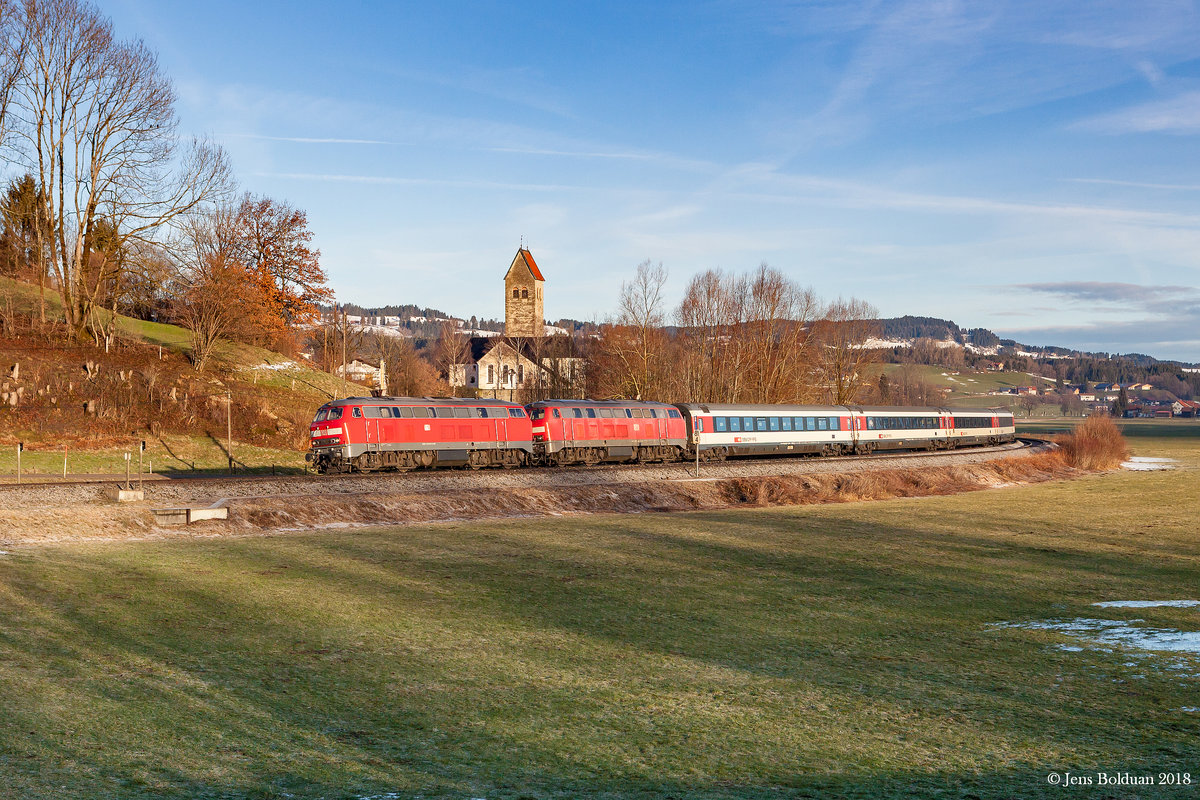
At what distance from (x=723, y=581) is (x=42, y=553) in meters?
13.7

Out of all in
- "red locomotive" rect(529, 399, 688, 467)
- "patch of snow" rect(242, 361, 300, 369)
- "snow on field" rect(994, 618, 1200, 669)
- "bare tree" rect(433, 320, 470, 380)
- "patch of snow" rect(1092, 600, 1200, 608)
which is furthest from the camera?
"bare tree" rect(433, 320, 470, 380)

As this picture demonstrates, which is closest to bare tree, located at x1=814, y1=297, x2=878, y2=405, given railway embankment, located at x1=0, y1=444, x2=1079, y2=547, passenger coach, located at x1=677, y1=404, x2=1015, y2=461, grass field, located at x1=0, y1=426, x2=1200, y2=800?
passenger coach, located at x1=677, y1=404, x2=1015, y2=461

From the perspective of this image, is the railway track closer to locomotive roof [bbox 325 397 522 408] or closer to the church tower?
locomotive roof [bbox 325 397 522 408]

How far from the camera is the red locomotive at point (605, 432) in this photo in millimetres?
41125

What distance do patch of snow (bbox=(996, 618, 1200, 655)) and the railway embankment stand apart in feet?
57.4

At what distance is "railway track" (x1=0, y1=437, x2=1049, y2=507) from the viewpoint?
24.9 meters

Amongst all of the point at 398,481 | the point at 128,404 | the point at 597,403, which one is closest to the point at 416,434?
the point at 398,481

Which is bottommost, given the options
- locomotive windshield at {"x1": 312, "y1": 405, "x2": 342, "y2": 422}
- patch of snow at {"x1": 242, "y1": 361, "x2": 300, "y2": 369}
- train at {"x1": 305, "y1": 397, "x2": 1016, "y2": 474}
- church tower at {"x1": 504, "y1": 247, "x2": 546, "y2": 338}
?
train at {"x1": 305, "y1": 397, "x2": 1016, "y2": 474}

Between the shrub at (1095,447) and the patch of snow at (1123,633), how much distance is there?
48189 mm

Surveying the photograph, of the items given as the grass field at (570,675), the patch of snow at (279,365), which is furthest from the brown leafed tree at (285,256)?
the grass field at (570,675)

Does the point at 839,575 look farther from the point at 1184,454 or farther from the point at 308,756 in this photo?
the point at 1184,454

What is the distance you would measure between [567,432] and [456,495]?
1279cm

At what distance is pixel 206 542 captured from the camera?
2073 cm

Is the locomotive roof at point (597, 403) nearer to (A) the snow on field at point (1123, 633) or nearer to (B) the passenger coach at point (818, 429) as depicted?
(B) the passenger coach at point (818, 429)
